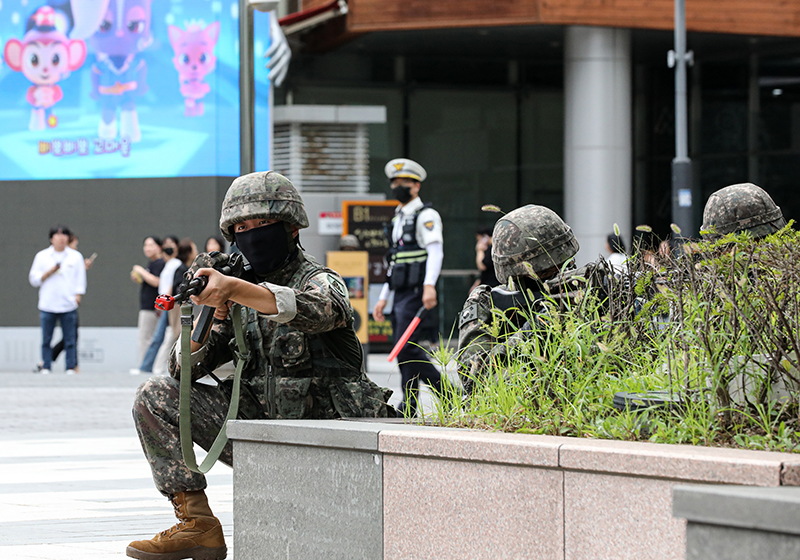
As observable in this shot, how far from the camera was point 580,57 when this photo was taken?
18.1 m

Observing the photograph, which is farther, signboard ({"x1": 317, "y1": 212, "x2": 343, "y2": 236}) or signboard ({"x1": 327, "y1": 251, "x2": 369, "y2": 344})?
signboard ({"x1": 317, "y1": 212, "x2": 343, "y2": 236})

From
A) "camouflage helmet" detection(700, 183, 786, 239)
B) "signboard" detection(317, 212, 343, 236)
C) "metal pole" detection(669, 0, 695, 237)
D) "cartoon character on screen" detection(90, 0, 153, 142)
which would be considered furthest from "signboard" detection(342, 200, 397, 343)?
"camouflage helmet" detection(700, 183, 786, 239)

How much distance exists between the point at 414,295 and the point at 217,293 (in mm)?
5287

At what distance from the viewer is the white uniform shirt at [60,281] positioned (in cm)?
1482

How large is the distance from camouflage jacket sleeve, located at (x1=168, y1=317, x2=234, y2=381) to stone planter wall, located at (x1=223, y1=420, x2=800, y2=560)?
21.0 inches

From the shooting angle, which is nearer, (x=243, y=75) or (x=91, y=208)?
(x=243, y=75)

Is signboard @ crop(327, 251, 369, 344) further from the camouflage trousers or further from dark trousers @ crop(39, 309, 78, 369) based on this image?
the camouflage trousers

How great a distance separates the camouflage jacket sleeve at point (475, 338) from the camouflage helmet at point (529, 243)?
12 centimetres

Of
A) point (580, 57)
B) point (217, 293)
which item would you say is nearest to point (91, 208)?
point (580, 57)

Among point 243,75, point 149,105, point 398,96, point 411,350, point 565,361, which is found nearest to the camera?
point 565,361

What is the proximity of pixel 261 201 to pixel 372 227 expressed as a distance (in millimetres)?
13784

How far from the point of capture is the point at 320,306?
12.7 feet

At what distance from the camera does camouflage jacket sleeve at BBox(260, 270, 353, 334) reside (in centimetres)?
381

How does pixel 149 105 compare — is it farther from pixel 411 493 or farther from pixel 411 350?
pixel 411 493
